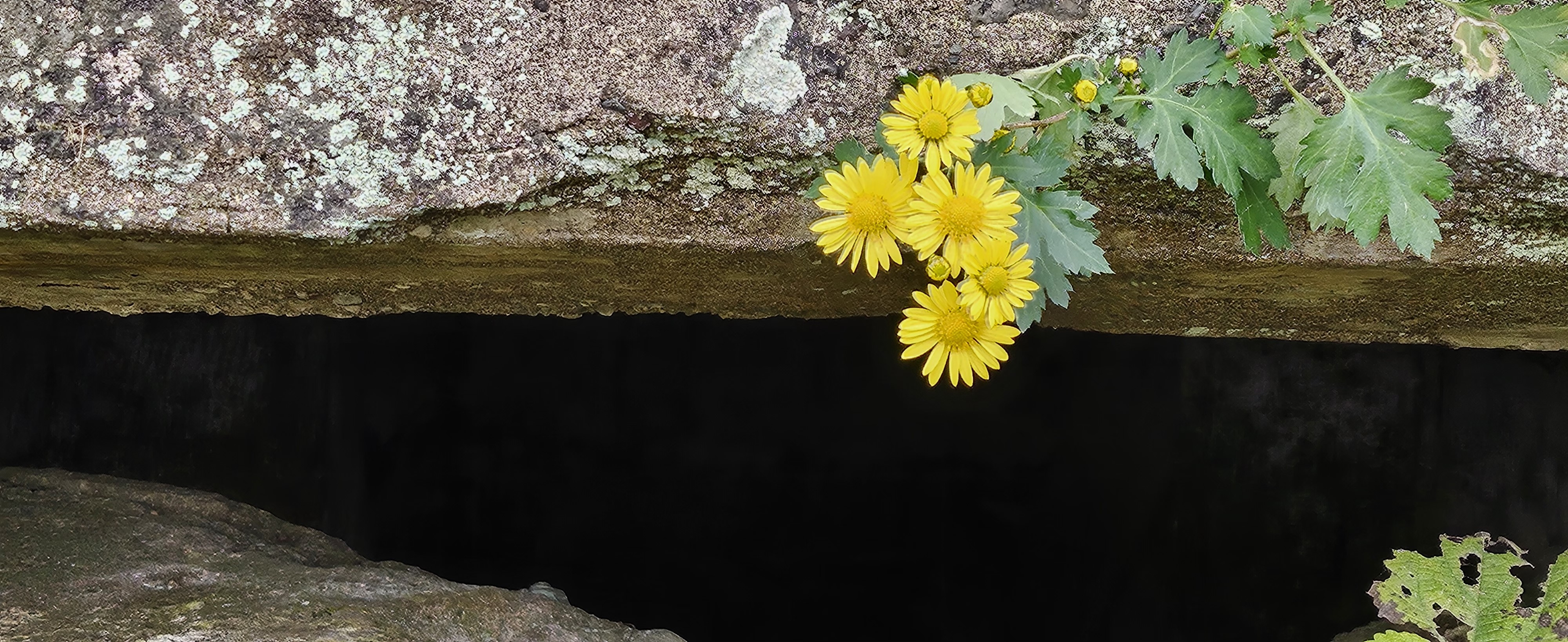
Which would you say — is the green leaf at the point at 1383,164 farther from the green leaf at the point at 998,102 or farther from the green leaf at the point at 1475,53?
the green leaf at the point at 998,102

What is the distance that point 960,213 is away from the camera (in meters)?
1.01

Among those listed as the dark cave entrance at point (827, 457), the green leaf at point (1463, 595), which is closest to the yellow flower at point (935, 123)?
the green leaf at point (1463, 595)

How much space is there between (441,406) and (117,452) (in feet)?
3.64

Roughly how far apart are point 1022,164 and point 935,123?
0.10 metres

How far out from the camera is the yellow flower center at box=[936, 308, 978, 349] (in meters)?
1.07

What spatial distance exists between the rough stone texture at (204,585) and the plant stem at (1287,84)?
1.13 meters

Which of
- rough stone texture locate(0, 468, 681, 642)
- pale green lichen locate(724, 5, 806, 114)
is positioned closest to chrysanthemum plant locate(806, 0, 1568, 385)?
pale green lichen locate(724, 5, 806, 114)

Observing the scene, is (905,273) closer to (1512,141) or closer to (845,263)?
(845,263)

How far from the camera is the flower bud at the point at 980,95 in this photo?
3.34 ft

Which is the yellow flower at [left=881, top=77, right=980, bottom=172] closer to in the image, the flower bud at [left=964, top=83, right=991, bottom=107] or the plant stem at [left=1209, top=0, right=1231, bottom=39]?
the flower bud at [left=964, top=83, right=991, bottom=107]

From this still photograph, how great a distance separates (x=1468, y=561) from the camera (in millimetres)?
2518

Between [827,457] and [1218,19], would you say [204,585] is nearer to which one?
[1218,19]

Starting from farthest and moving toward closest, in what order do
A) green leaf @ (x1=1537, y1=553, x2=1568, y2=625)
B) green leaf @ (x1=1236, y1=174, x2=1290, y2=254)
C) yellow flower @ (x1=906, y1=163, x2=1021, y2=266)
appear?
green leaf @ (x1=1537, y1=553, x2=1568, y2=625) < green leaf @ (x1=1236, y1=174, x2=1290, y2=254) < yellow flower @ (x1=906, y1=163, x2=1021, y2=266)

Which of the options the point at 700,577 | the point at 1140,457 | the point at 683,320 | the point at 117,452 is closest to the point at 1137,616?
the point at 1140,457
